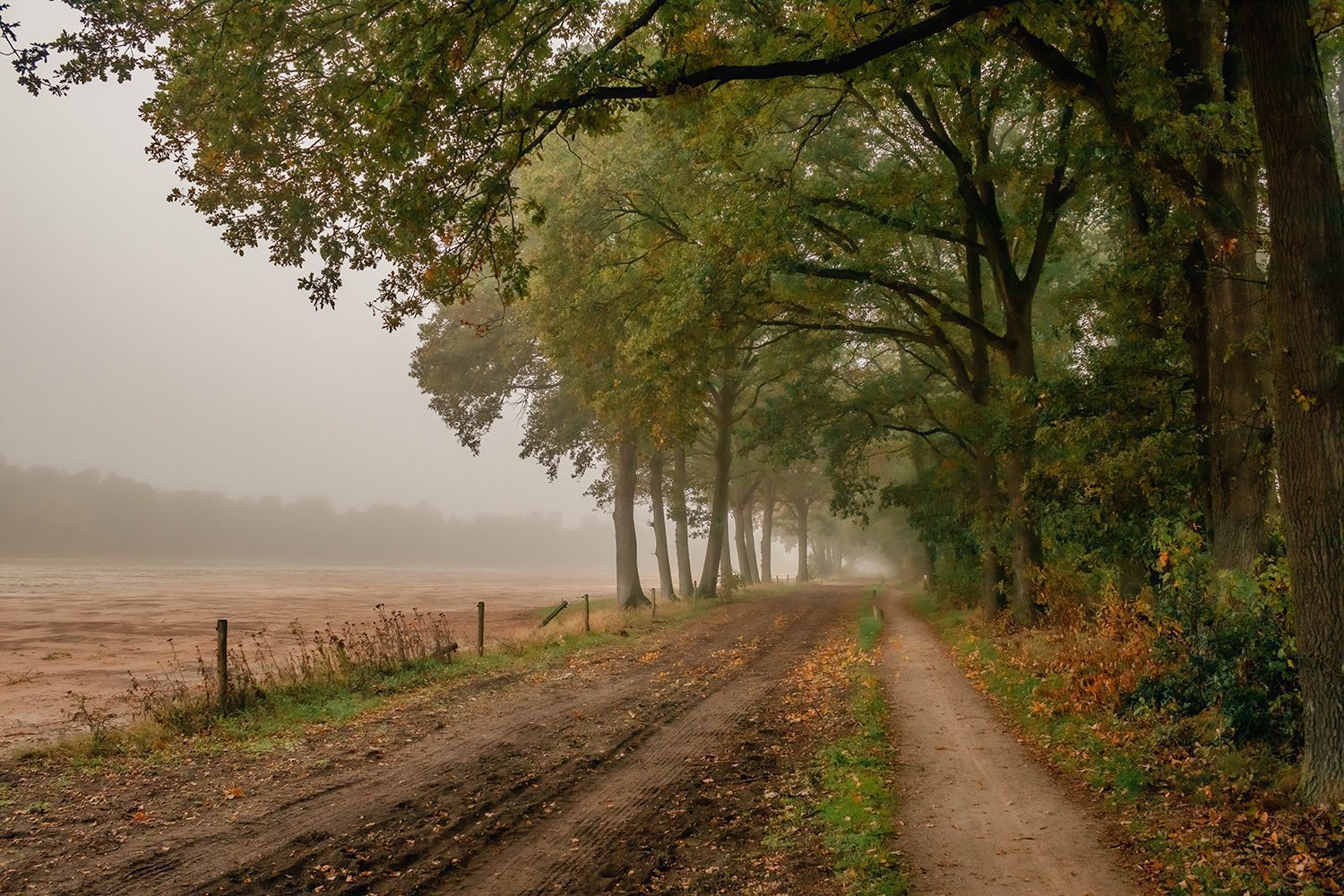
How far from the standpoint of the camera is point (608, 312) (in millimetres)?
22266

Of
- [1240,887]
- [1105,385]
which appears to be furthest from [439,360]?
[1240,887]

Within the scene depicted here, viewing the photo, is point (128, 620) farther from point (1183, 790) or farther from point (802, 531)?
point (802, 531)

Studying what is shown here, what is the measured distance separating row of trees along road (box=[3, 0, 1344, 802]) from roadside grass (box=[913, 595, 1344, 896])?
0.63m

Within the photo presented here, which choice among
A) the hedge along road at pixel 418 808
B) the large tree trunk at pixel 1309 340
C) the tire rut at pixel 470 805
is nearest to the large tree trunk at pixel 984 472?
the tire rut at pixel 470 805

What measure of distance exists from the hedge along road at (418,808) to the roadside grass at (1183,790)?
381cm

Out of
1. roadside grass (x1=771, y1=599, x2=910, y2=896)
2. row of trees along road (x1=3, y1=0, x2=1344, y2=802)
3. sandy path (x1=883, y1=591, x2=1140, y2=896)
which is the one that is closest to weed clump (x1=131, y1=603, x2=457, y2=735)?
row of trees along road (x1=3, y1=0, x2=1344, y2=802)

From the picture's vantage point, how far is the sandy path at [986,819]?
5930 mm

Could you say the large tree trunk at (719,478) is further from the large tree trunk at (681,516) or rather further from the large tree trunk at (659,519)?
the large tree trunk at (681,516)

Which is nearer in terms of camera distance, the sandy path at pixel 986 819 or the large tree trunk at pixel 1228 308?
the sandy path at pixel 986 819

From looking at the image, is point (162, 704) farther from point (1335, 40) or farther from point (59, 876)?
point (1335, 40)

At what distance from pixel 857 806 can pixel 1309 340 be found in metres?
5.37

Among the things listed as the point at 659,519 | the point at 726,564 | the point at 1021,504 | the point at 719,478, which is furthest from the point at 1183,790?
the point at 726,564

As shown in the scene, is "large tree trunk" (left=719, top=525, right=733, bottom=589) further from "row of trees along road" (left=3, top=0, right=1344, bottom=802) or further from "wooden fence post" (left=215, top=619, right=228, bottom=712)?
→ "wooden fence post" (left=215, top=619, right=228, bottom=712)

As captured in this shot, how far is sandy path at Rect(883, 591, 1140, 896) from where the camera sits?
5930 mm
